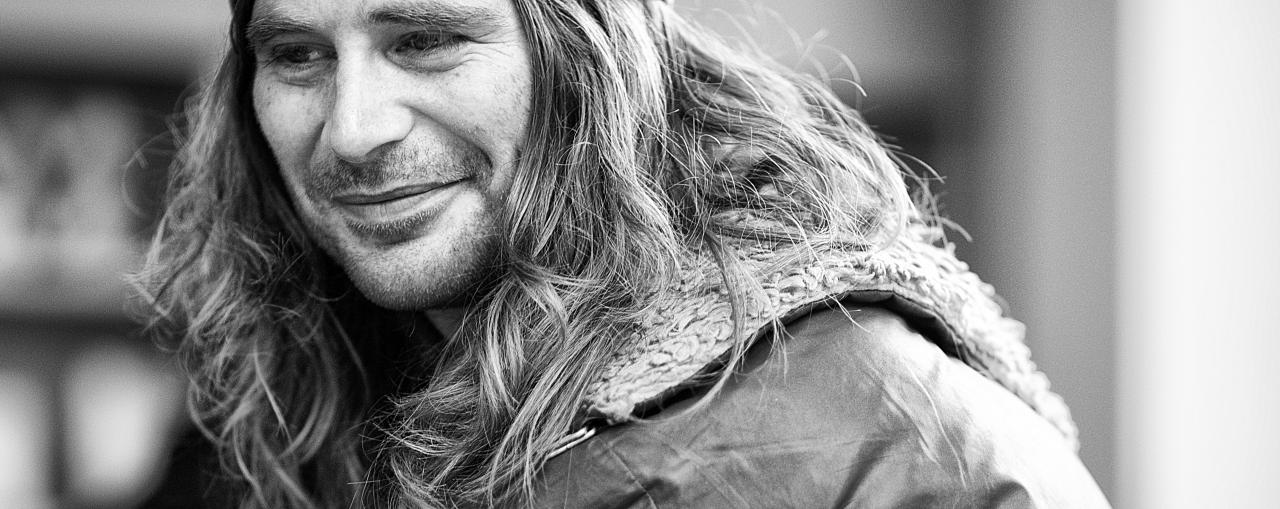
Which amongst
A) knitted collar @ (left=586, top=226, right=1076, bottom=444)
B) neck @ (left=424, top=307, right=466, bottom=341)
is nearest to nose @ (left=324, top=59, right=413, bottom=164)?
neck @ (left=424, top=307, right=466, bottom=341)

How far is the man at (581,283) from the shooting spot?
3.13ft

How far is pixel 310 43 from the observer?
1265mm

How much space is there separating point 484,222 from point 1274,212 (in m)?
2.70

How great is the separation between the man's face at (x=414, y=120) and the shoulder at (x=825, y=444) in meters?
0.36

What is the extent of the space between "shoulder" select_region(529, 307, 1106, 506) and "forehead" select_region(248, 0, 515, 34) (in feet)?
1.62

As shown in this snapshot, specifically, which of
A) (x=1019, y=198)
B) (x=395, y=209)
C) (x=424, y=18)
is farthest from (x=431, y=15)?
(x=1019, y=198)

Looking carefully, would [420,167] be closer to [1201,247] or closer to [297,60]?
[297,60]

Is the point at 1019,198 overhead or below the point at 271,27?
below

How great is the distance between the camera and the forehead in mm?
1193

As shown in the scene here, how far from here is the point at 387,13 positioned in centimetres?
119

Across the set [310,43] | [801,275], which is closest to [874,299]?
[801,275]

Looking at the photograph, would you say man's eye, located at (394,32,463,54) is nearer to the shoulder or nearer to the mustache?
the mustache

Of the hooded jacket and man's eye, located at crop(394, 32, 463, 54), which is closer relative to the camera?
the hooded jacket

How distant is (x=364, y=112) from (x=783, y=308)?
1.70ft
